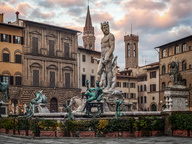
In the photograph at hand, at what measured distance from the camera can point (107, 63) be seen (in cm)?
2370

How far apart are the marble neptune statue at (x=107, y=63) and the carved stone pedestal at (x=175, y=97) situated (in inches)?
261

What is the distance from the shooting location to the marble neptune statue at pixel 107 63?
23641 mm

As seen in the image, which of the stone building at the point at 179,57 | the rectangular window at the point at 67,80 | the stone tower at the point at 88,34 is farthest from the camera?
the stone tower at the point at 88,34

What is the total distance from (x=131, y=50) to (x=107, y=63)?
116597mm

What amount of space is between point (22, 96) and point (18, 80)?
107 inches

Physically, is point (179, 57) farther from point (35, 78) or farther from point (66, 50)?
point (35, 78)

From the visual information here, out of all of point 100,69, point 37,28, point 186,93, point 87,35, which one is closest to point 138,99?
point 37,28

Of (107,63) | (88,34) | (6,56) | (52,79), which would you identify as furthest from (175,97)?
(88,34)

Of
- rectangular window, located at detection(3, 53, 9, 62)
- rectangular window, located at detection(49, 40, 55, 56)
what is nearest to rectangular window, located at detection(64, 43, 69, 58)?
rectangular window, located at detection(49, 40, 55, 56)

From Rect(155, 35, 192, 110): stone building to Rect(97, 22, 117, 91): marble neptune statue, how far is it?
38775mm

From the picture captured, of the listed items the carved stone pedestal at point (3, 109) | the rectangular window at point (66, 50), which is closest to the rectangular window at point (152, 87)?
the rectangular window at point (66, 50)

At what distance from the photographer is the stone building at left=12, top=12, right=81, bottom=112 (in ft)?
192

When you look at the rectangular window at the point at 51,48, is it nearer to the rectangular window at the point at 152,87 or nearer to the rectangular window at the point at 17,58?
the rectangular window at the point at 17,58

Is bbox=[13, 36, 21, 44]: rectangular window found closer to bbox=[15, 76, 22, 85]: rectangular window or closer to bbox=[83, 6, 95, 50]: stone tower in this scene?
bbox=[15, 76, 22, 85]: rectangular window
